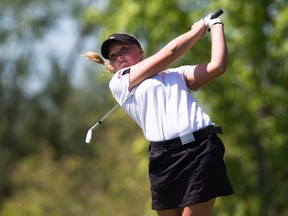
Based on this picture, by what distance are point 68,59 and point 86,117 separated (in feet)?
16.8

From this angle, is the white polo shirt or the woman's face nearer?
the white polo shirt

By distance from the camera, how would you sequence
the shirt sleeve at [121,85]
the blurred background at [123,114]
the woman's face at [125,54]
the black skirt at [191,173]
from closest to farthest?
1. the black skirt at [191,173]
2. the shirt sleeve at [121,85]
3. the woman's face at [125,54]
4. the blurred background at [123,114]

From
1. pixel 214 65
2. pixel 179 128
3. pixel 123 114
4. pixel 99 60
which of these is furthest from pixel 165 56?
pixel 123 114

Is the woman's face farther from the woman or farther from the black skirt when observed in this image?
the black skirt

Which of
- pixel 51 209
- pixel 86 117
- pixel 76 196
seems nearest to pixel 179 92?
pixel 51 209

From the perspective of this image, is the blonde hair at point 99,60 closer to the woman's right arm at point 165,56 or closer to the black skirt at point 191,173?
the woman's right arm at point 165,56

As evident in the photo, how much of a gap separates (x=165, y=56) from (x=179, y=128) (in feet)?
1.16

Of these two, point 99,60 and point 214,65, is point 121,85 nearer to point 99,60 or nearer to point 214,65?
point 99,60

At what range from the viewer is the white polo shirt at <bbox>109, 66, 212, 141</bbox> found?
4270 millimetres

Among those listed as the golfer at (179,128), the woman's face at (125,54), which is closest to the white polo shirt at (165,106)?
the golfer at (179,128)

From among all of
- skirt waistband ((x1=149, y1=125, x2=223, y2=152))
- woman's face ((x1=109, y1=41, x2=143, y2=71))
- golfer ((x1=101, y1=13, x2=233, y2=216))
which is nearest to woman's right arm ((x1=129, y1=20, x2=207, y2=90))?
golfer ((x1=101, y1=13, x2=233, y2=216))

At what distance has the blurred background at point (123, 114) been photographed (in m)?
15.7

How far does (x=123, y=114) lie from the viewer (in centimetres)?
1844

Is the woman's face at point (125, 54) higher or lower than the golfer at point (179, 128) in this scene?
higher
